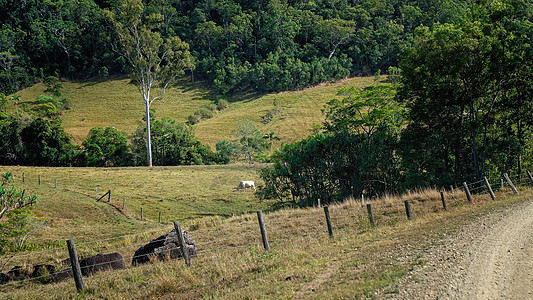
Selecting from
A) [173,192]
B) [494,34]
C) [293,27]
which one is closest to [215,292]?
[494,34]

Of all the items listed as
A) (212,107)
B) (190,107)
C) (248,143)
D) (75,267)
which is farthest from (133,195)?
(190,107)

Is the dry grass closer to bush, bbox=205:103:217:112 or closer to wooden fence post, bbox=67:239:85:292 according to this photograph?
wooden fence post, bbox=67:239:85:292

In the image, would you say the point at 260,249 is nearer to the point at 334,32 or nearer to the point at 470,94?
the point at 470,94

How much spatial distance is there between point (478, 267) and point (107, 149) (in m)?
65.8

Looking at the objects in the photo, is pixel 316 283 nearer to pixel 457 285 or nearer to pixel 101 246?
pixel 457 285

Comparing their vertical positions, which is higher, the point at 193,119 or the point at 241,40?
the point at 241,40

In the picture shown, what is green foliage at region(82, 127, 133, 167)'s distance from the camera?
6384 centimetres

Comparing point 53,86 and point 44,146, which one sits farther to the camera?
point 53,86

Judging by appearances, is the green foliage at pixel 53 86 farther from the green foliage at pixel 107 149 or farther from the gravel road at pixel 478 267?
the gravel road at pixel 478 267

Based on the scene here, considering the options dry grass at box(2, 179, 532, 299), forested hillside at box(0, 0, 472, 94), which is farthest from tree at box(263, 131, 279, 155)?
dry grass at box(2, 179, 532, 299)

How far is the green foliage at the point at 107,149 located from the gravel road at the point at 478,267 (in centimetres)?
6205

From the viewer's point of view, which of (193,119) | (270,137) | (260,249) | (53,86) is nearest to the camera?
(260,249)

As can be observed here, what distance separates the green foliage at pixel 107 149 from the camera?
209 ft

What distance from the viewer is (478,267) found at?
340 inches
